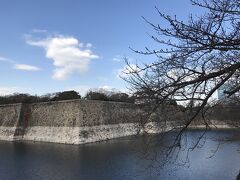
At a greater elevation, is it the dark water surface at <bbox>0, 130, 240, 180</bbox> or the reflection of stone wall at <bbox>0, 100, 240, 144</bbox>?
the reflection of stone wall at <bbox>0, 100, 240, 144</bbox>

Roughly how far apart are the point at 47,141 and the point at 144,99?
22946mm

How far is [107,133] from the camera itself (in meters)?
26.3

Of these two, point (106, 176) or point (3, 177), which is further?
point (3, 177)

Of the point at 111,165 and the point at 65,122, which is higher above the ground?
the point at 65,122

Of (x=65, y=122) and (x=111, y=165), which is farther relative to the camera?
(x=65, y=122)

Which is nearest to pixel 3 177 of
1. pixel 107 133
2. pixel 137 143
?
pixel 137 143

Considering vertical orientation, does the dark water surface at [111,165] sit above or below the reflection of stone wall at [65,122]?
below

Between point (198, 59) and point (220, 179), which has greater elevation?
point (198, 59)

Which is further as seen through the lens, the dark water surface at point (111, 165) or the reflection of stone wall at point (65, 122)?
the reflection of stone wall at point (65, 122)

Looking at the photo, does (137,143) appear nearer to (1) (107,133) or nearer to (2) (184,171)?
(2) (184,171)

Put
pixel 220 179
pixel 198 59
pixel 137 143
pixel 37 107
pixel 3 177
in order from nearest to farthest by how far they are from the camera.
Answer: pixel 198 59 → pixel 137 143 → pixel 220 179 → pixel 3 177 → pixel 37 107

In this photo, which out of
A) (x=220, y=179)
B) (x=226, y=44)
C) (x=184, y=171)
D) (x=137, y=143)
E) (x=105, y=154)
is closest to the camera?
(x=226, y=44)

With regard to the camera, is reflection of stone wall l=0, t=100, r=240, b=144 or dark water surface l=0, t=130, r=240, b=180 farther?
reflection of stone wall l=0, t=100, r=240, b=144

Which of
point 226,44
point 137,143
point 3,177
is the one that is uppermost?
point 226,44
